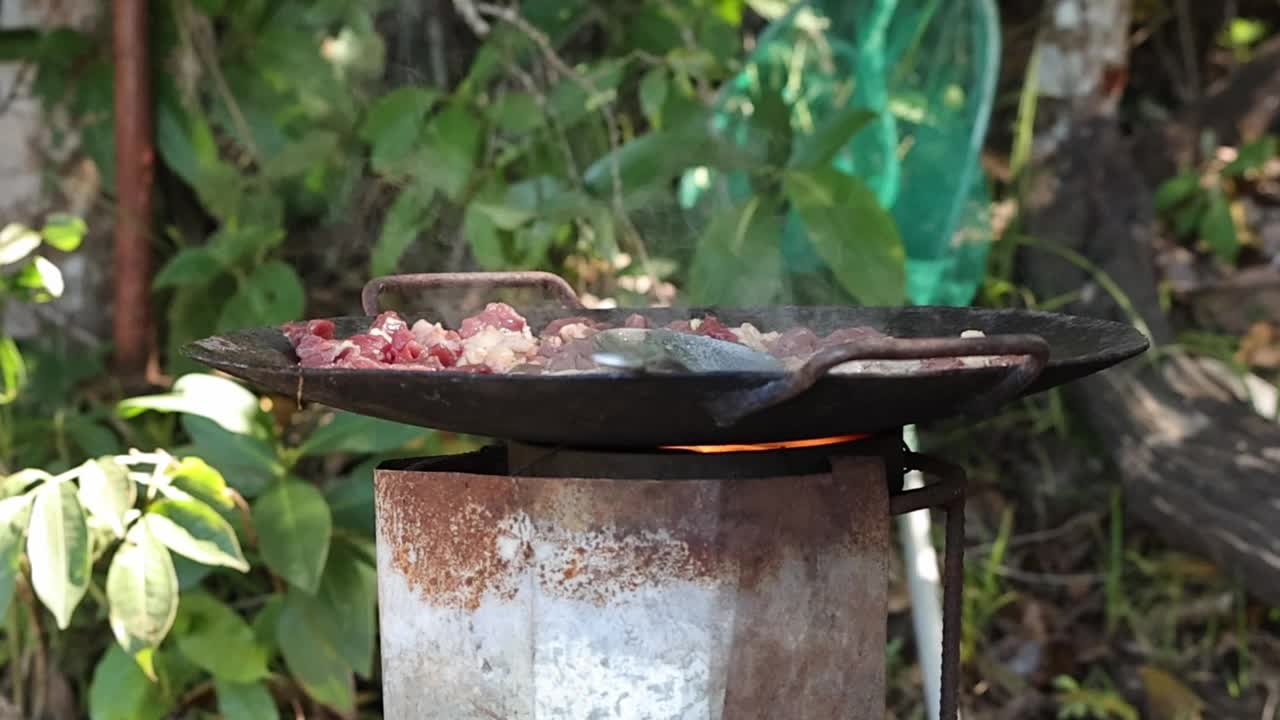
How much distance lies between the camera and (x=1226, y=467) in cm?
315

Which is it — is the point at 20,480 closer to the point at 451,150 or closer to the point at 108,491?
the point at 108,491

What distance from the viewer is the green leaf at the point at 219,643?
2.53 m

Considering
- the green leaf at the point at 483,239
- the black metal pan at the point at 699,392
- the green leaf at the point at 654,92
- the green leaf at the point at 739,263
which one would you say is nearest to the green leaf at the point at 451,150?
the green leaf at the point at 483,239

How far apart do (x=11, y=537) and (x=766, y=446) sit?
45.4 inches

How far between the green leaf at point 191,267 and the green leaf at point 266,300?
0.08 metres

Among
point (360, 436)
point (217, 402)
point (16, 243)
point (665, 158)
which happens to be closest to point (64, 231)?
point (16, 243)

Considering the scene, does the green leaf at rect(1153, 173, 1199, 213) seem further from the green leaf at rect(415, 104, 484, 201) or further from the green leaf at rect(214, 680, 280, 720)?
the green leaf at rect(214, 680, 280, 720)

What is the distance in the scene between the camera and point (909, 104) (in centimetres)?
324

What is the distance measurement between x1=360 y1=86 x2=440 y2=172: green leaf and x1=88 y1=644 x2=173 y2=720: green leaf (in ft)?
3.63

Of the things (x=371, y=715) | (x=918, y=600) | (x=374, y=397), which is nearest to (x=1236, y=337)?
(x=918, y=600)

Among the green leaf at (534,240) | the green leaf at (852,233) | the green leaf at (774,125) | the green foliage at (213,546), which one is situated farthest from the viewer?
the green leaf at (534,240)

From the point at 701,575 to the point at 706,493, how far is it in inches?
3.4

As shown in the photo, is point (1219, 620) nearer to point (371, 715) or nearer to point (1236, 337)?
point (1236, 337)

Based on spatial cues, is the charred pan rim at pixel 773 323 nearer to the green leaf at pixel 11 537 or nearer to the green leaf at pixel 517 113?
the green leaf at pixel 11 537
